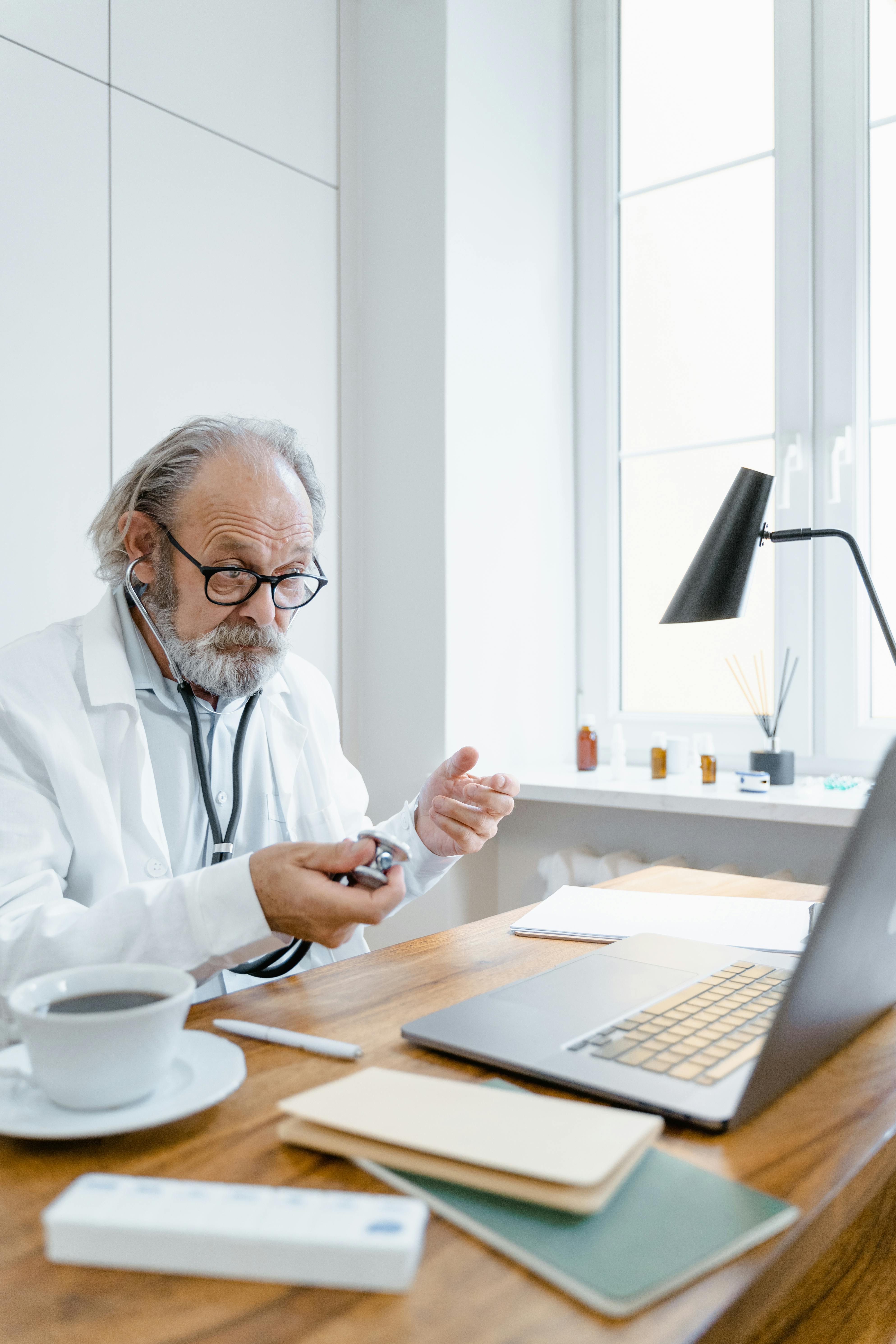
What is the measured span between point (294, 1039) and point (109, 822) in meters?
0.52

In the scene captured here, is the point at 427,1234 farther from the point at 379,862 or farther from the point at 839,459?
the point at 839,459

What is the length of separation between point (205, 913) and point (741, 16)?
2.78 m

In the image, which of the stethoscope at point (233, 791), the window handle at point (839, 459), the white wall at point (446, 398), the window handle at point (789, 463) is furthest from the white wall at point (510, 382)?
the stethoscope at point (233, 791)

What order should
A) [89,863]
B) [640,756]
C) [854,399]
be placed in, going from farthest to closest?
[640,756], [854,399], [89,863]

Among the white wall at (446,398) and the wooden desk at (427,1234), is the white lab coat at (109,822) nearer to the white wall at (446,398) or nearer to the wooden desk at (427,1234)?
the wooden desk at (427,1234)

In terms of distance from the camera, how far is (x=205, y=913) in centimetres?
92

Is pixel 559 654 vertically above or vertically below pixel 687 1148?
above

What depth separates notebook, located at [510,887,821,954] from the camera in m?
1.09

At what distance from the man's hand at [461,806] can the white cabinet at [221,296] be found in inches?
42.8

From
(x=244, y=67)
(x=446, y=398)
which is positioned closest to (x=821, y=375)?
(x=446, y=398)

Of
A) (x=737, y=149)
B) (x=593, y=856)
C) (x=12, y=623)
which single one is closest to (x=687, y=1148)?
(x=12, y=623)

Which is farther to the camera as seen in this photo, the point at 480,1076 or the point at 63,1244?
the point at 480,1076

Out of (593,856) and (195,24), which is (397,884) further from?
(195,24)

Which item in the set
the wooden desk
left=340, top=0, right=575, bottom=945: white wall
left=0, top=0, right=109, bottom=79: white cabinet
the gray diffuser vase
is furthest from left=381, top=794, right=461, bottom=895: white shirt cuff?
left=0, top=0, right=109, bottom=79: white cabinet
